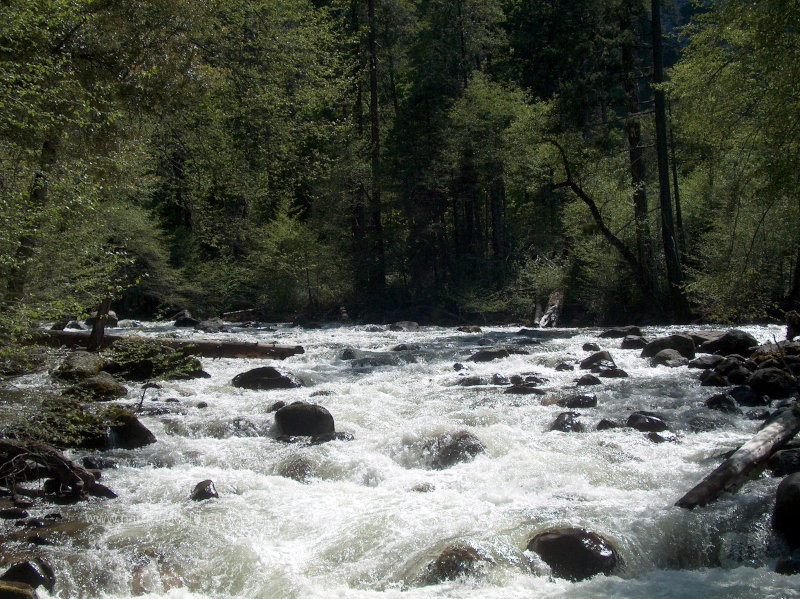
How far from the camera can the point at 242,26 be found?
980 centimetres

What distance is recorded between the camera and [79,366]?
10750mm

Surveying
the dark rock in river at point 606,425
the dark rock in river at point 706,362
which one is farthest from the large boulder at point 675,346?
the dark rock in river at point 606,425

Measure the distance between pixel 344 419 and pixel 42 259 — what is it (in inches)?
182

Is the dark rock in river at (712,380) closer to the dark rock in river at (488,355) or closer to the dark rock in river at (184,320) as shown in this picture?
the dark rock in river at (488,355)

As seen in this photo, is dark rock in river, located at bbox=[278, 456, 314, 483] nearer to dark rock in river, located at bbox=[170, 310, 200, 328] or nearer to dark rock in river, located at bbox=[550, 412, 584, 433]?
dark rock in river, located at bbox=[550, 412, 584, 433]

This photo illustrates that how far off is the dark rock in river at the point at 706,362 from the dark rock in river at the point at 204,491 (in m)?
9.16

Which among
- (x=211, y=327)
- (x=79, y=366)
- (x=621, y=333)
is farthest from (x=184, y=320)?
(x=621, y=333)

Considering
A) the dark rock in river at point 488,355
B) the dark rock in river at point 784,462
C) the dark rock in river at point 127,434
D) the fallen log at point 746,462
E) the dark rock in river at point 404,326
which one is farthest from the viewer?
the dark rock in river at point 404,326

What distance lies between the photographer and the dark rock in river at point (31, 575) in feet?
16.6

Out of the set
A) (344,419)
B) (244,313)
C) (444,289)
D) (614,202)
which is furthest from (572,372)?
(244,313)

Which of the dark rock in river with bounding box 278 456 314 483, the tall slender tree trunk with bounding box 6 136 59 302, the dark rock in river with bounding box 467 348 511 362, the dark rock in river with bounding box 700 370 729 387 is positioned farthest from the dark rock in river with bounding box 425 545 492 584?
the dark rock in river with bounding box 467 348 511 362

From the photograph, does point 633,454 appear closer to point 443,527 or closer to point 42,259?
point 443,527

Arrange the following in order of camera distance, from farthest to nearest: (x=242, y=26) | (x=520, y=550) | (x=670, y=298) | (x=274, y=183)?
(x=670, y=298)
(x=274, y=183)
(x=242, y=26)
(x=520, y=550)

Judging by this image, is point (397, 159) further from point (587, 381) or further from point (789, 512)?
point (789, 512)
